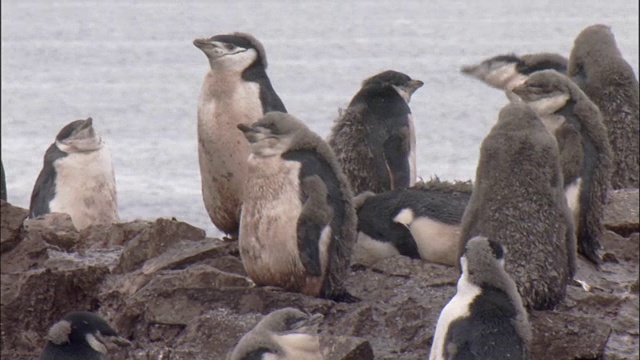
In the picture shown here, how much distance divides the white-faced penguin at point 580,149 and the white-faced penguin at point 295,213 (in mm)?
1277

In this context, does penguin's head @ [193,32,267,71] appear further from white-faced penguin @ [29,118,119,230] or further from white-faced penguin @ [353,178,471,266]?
white-faced penguin @ [29,118,119,230]

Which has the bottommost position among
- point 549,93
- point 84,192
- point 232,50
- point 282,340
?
point 84,192

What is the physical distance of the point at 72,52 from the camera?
2569 centimetres

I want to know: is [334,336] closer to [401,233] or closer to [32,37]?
[401,233]

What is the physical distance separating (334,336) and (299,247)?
0.55 meters

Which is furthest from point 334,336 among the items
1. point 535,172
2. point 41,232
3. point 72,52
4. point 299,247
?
point 72,52

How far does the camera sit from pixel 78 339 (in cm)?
475

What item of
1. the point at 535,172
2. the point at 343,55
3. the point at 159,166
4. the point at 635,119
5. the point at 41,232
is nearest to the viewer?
the point at 535,172

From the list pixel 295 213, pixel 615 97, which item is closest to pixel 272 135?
pixel 295 213

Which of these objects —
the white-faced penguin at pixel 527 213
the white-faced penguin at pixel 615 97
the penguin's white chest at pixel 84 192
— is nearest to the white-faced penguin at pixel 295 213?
the white-faced penguin at pixel 527 213

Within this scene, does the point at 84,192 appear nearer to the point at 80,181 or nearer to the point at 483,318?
the point at 80,181

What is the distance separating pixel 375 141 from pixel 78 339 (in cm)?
Result: 248

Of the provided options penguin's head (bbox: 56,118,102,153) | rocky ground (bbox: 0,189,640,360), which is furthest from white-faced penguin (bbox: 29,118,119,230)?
rocky ground (bbox: 0,189,640,360)

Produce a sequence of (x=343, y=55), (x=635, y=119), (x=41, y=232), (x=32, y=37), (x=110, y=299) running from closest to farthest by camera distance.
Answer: (x=110, y=299) → (x=41, y=232) → (x=635, y=119) → (x=343, y=55) → (x=32, y=37)
